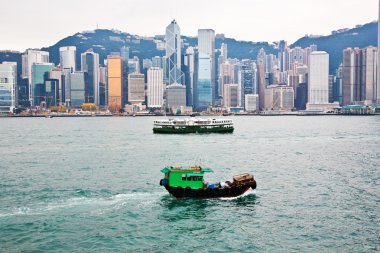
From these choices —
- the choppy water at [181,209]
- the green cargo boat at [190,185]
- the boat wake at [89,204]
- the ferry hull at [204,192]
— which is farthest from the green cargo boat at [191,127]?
the green cargo boat at [190,185]

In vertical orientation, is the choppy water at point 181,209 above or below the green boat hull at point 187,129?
below

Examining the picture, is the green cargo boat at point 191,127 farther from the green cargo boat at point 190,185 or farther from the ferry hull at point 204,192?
the green cargo boat at point 190,185

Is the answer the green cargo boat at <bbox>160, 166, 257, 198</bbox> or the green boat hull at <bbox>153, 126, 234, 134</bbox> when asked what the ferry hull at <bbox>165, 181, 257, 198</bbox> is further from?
the green boat hull at <bbox>153, 126, 234, 134</bbox>

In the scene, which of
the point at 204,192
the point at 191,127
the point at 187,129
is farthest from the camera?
the point at 191,127

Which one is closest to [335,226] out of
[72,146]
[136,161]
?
[136,161]

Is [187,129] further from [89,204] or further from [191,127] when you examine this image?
[89,204]

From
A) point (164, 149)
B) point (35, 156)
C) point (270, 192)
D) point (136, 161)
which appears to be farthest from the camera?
point (164, 149)

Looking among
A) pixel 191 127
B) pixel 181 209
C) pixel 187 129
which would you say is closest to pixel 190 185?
pixel 181 209

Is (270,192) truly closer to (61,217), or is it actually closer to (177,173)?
(177,173)
